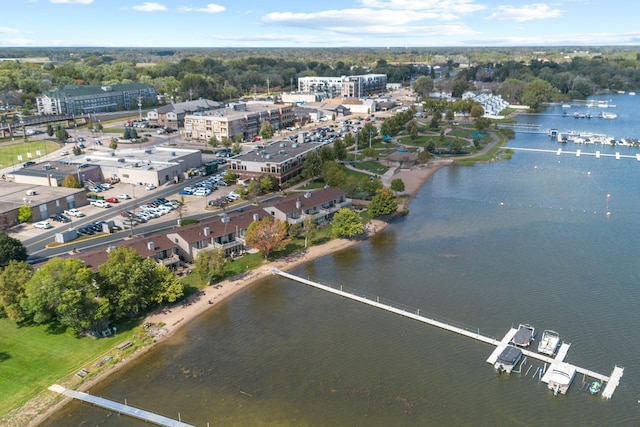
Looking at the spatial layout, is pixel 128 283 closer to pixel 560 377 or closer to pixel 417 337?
pixel 417 337

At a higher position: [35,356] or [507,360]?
[35,356]

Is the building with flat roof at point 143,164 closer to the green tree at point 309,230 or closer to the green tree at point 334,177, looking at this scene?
the green tree at point 334,177

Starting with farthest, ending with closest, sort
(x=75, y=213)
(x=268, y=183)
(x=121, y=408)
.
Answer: (x=268, y=183), (x=75, y=213), (x=121, y=408)

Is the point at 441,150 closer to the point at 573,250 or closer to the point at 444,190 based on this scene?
the point at 444,190

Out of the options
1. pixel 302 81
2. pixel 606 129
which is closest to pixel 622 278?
pixel 606 129

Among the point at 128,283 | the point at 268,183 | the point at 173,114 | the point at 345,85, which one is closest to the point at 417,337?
the point at 128,283

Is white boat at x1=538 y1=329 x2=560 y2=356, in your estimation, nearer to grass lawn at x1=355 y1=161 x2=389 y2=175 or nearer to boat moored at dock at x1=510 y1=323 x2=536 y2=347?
boat moored at dock at x1=510 y1=323 x2=536 y2=347

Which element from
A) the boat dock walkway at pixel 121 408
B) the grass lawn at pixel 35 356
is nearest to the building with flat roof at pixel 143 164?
the grass lawn at pixel 35 356
